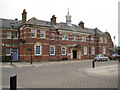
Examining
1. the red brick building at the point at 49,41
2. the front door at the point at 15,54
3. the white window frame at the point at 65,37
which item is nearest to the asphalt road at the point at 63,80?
the red brick building at the point at 49,41

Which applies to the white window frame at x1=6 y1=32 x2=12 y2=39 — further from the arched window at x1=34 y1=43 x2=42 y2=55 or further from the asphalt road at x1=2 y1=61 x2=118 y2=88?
the asphalt road at x1=2 y1=61 x2=118 y2=88

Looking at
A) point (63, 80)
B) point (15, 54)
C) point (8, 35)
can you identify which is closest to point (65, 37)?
point (15, 54)

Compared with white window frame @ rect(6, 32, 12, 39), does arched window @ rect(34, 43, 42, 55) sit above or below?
below

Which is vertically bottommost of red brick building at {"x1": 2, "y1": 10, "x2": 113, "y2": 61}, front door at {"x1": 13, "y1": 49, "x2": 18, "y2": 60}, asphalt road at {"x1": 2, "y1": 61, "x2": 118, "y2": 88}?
asphalt road at {"x1": 2, "y1": 61, "x2": 118, "y2": 88}

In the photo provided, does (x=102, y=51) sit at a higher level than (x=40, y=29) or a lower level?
lower

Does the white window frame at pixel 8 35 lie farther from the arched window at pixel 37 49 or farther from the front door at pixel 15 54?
the arched window at pixel 37 49

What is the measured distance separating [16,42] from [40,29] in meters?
6.41

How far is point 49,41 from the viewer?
113 feet

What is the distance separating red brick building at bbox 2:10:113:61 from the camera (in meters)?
31.1

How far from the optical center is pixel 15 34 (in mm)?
34094

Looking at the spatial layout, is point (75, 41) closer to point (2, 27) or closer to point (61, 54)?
point (61, 54)

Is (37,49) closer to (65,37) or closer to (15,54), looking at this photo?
(15,54)

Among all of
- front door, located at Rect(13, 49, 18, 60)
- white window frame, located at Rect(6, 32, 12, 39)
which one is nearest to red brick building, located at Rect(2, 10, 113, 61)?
front door, located at Rect(13, 49, 18, 60)

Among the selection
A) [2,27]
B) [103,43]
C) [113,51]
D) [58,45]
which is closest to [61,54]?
[58,45]
